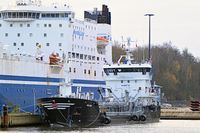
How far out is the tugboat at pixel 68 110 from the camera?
170 feet

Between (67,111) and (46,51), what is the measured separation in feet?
52.6

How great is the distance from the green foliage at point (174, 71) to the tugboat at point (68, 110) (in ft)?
211

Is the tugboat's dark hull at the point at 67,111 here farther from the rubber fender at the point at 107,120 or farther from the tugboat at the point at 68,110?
the rubber fender at the point at 107,120

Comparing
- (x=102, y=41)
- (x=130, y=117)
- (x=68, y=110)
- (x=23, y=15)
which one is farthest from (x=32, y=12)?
(x=68, y=110)

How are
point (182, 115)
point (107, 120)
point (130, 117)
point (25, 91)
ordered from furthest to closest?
point (182, 115) → point (130, 117) → point (25, 91) → point (107, 120)

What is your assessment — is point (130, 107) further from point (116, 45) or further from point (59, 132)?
point (116, 45)

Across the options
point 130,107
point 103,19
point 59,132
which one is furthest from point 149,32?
point 59,132

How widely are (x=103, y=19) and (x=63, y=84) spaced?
23670mm

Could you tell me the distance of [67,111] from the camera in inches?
2035

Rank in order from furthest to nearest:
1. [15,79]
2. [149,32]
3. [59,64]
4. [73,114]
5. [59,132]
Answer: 1. [149,32]
2. [59,64]
3. [15,79]
4. [73,114]
5. [59,132]

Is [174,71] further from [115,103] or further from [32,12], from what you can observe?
[115,103]

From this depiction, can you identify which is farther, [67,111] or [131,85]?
[131,85]

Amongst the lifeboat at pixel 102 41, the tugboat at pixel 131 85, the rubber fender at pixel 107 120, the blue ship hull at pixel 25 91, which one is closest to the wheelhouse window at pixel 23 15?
the blue ship hull at pixel 25 91

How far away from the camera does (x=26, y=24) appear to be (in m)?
66.8
